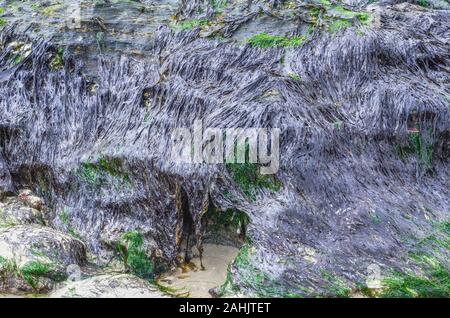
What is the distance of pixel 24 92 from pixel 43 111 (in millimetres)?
273

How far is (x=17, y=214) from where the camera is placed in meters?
4.13

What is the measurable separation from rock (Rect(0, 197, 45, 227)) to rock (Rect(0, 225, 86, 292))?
0.74 feet

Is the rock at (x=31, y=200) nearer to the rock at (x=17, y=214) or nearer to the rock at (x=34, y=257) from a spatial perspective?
the rock at (x=17, y=214)

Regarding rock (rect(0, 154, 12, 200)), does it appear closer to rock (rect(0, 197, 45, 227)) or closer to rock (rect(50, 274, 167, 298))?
rock (rect(0, 197, 45, 227))

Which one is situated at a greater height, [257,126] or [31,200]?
[257,126]

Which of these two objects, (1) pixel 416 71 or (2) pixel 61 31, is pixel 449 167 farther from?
(2) pixel 61 31

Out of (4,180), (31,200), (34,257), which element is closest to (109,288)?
(34,257)

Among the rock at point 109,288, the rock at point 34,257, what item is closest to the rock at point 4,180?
the rock at point 34,257

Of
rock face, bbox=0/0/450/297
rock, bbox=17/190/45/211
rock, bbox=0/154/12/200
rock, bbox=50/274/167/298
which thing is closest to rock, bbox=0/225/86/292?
rock face, bbox=0/0/450/297

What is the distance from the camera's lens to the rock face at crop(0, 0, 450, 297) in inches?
142

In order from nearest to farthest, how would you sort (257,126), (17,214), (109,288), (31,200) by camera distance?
(109,288)
(257,126)
(17,214)
(31,200)

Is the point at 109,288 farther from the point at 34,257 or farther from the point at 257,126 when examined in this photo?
the point at 257,126

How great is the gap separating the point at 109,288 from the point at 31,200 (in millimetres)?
1436

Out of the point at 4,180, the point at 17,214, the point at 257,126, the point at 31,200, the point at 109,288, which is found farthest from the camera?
the point at 4,180
